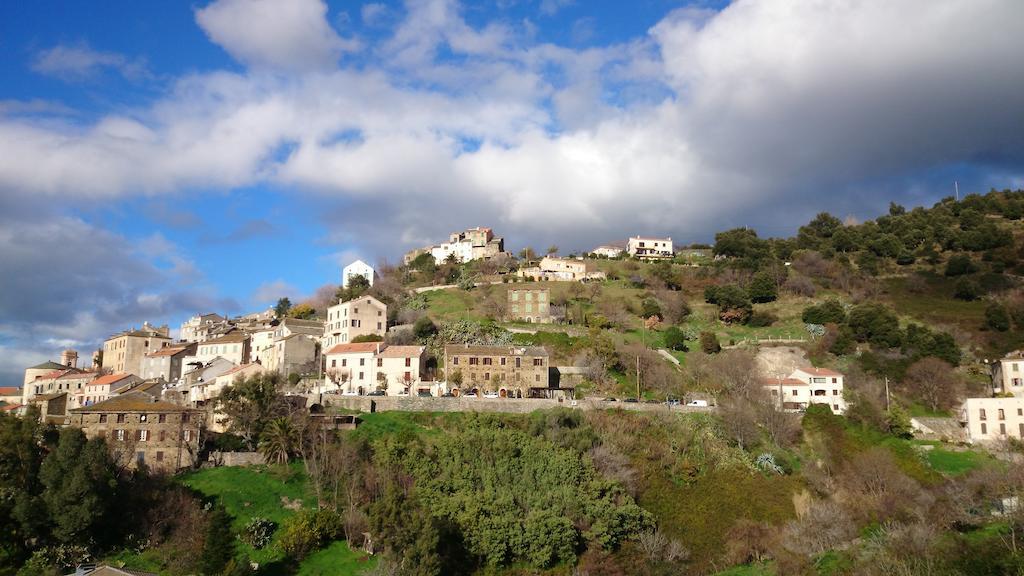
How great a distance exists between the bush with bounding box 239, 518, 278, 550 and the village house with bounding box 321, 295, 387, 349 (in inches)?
1330

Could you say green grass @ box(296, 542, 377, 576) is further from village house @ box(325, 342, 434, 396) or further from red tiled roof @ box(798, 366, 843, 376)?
red tiled roof @ box(798, 366, 843, 376)

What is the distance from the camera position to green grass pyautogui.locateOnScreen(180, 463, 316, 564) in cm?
4669

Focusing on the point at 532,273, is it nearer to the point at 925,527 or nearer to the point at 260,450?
the point at 260,450

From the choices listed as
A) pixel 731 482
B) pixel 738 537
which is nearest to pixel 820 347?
pixel 731 482

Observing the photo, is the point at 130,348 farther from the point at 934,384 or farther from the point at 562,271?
the point at 934,384

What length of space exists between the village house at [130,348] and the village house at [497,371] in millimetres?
39641

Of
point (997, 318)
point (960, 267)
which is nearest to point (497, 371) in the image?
point (997, 318)

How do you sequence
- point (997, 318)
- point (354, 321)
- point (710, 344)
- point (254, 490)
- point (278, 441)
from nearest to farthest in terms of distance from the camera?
point (254, 490) < point (278, 441) < point (997, 318) < point (710, 344) < point (354, 321)

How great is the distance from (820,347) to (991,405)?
19144 millimetres

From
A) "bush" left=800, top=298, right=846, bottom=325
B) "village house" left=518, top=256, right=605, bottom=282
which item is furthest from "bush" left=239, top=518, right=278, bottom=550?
"village house" left=518, top=256, right=605, bottom=282

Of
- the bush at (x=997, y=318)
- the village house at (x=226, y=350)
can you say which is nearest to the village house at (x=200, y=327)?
the village house at (x=226, y=350)

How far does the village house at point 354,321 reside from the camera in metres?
79.8

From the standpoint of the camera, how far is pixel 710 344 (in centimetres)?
7956

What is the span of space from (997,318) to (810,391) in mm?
24874
